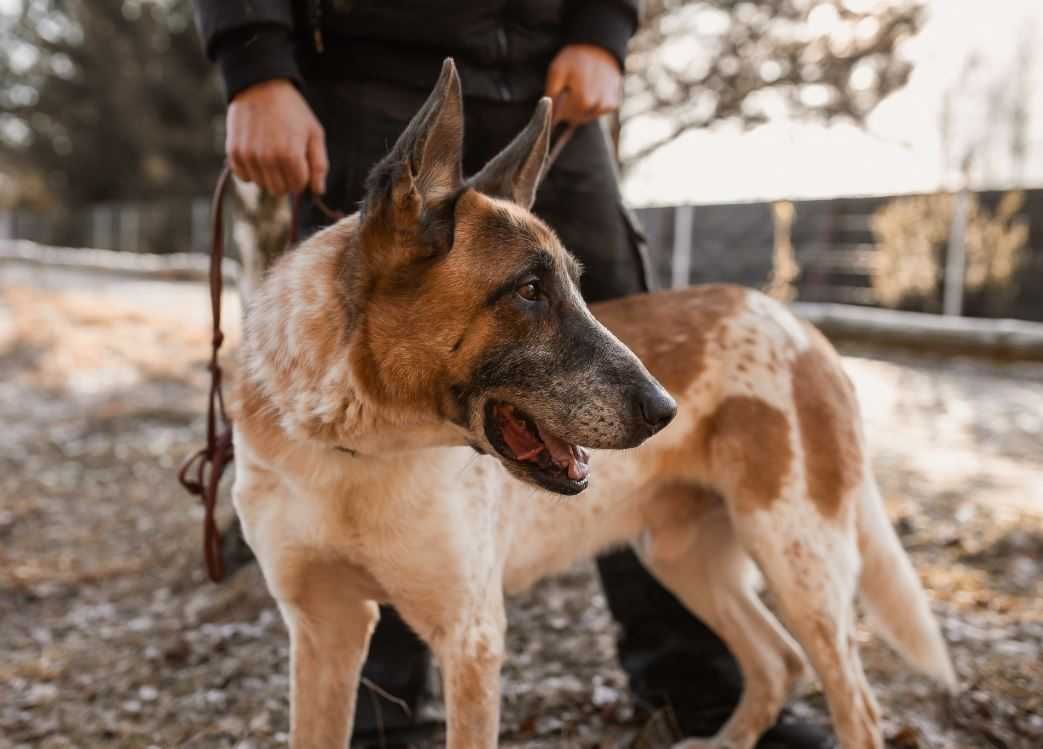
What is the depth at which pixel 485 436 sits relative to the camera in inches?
70.4

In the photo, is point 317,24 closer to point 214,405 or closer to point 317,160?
point 317,160

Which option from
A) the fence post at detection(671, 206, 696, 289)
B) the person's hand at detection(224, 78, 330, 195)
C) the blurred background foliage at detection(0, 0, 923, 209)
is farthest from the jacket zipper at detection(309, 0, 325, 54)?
the blurred background foliage at detection(0, 0, 923, 209)

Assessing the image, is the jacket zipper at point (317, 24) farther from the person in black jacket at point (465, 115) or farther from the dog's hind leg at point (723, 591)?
the dog's hind leg at point (723, 591)

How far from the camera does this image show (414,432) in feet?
6.10

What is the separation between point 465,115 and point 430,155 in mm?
764

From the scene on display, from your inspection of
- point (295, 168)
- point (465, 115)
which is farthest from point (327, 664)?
point (465, 115)

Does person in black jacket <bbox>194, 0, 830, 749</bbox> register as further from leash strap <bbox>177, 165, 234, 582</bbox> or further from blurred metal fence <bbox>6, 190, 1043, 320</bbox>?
blurred metal fence <bbox>6, 190, 1043, 320</bbox>

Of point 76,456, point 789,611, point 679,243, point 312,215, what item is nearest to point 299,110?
point 312,215

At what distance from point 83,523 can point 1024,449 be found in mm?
5399

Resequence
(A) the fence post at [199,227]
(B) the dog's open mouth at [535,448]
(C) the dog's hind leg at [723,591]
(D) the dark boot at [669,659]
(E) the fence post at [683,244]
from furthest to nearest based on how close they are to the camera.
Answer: (A) the fence post at [199,227], (E) the fence post at [683,244], (D) the dark boot at [669,659], (C) the dog's hind leg at [723,591], (B) the dog's open mouth at [535,448]

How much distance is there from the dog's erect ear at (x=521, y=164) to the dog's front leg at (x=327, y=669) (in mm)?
995

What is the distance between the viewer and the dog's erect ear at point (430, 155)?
168 centimetres

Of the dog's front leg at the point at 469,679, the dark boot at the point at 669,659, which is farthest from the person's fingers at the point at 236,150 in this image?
the dark boot at the point at 669,659

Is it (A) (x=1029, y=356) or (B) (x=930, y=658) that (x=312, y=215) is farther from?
(A) (x=1029, y=356)
